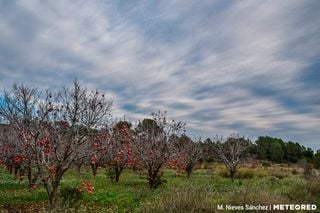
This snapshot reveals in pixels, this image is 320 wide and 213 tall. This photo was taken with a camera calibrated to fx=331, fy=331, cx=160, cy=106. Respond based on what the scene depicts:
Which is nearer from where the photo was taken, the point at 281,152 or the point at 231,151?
the point at 231,151

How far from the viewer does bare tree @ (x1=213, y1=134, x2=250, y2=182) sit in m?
26.4

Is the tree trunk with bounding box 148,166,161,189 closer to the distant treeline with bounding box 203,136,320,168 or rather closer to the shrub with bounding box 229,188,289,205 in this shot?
the shrub with bounding box 229,188,289,205

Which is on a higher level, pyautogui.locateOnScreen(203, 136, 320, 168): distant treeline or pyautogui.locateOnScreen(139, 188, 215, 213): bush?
pyautogui.locateOnScreen(203, 136, 320, 168): distant treeline

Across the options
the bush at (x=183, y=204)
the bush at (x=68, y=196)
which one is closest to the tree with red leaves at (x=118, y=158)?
the bush at (x=68, y=196)

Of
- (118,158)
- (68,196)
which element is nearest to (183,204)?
(68,196)

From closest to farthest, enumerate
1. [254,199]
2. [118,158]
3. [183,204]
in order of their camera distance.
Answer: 1. [183,204]
2. [254,199]
3. [118,158]

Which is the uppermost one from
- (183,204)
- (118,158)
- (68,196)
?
(118,158)

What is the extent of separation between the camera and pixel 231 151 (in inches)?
1110

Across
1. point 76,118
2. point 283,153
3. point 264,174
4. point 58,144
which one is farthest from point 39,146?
point 283,153

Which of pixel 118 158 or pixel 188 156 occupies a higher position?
pixel 188 156

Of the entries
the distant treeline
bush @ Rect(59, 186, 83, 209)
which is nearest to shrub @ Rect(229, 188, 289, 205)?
bush @ Rect(59, 186, 83, 209)

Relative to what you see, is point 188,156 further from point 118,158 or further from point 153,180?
point 153,180

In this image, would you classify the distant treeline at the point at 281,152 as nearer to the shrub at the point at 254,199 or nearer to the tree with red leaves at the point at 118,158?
the tree with red leaves at the point at 118,158

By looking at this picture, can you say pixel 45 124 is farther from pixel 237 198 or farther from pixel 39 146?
pixel 237 198
